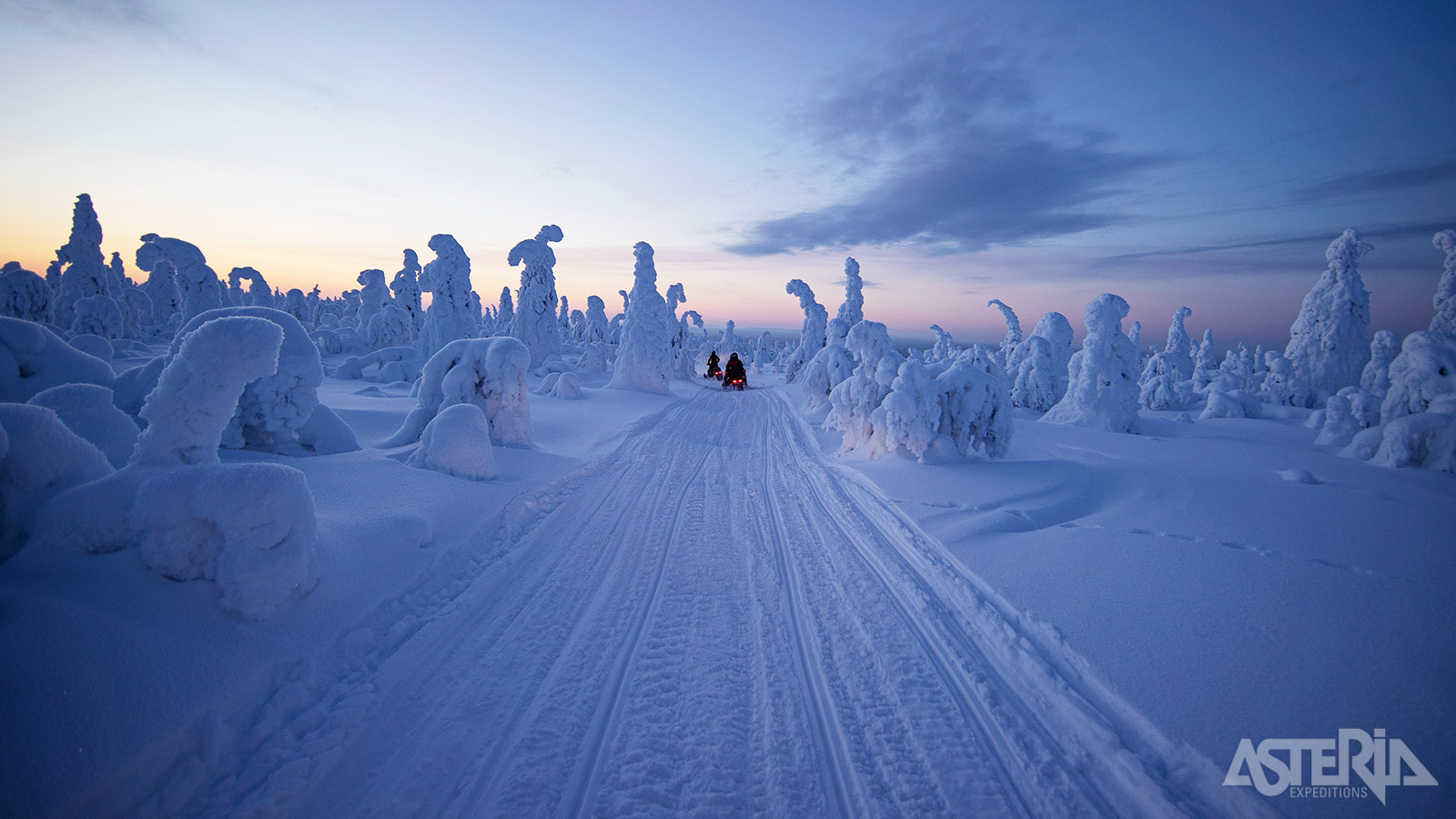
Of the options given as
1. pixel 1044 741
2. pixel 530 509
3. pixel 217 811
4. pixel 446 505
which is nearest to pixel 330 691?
pixel 217 811

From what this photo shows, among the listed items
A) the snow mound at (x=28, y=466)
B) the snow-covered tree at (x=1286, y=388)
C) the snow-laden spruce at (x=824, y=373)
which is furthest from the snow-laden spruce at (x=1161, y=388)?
the snow mound at (x=28, y=466)

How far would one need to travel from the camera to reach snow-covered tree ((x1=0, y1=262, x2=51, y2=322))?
20188mm

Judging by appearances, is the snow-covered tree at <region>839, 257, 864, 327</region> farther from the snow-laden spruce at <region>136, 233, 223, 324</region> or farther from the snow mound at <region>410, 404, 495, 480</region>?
the snow-laden spruce at <region>136, 233, 223, 324</region>

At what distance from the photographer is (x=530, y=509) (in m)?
7.28

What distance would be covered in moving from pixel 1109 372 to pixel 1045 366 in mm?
5721

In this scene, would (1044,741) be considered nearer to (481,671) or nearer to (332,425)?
(481,671)

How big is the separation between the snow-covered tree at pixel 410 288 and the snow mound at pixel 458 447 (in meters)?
34.0

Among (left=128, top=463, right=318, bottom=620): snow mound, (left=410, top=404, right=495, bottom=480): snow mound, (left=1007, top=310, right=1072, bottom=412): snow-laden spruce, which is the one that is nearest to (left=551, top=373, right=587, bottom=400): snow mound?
(left=410, top=404, right=495, bottom=480): snow mound

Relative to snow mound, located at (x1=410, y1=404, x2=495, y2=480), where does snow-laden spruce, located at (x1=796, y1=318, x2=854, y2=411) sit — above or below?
above

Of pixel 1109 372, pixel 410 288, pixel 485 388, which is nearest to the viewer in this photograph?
pixel 485 388

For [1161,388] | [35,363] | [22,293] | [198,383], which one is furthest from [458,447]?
[1161,388]

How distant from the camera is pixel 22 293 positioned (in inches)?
811

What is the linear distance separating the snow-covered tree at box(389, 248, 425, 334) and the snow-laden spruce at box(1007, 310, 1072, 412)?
3977 centimetres

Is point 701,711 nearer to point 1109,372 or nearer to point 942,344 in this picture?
point 1109,372
